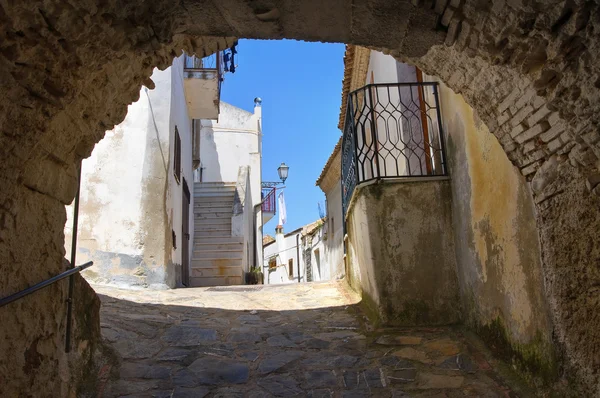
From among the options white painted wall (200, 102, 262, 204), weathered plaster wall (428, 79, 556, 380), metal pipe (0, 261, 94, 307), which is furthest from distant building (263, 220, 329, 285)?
metal pipe (0, 261, 94, 307)

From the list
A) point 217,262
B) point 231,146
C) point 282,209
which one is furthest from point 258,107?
point 217,262

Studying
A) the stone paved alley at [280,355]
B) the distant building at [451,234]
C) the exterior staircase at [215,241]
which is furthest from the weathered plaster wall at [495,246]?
the exterior staircase at [215,241]

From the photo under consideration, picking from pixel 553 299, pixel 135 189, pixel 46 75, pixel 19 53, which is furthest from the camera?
pixel 135 189

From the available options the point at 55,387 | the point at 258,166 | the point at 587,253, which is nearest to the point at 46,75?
the point at 55,387

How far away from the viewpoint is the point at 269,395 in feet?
12.2

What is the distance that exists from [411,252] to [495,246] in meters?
1.23

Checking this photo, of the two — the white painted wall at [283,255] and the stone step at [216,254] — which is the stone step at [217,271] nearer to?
the stone step at [216,254]

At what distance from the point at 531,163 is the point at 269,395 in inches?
96.1

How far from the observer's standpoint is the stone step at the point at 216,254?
12.4 meters

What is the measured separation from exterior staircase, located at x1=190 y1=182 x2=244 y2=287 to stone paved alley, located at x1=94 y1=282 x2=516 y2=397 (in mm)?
5643

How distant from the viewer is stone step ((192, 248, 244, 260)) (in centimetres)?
1241

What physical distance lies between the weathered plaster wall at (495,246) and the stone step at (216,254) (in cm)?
812

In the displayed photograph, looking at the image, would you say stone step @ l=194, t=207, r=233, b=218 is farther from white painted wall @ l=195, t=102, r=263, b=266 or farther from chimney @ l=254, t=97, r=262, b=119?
chimney @ l=254, t=97, r=262, b=119

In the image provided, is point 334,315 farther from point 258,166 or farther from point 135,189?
point 258,166
